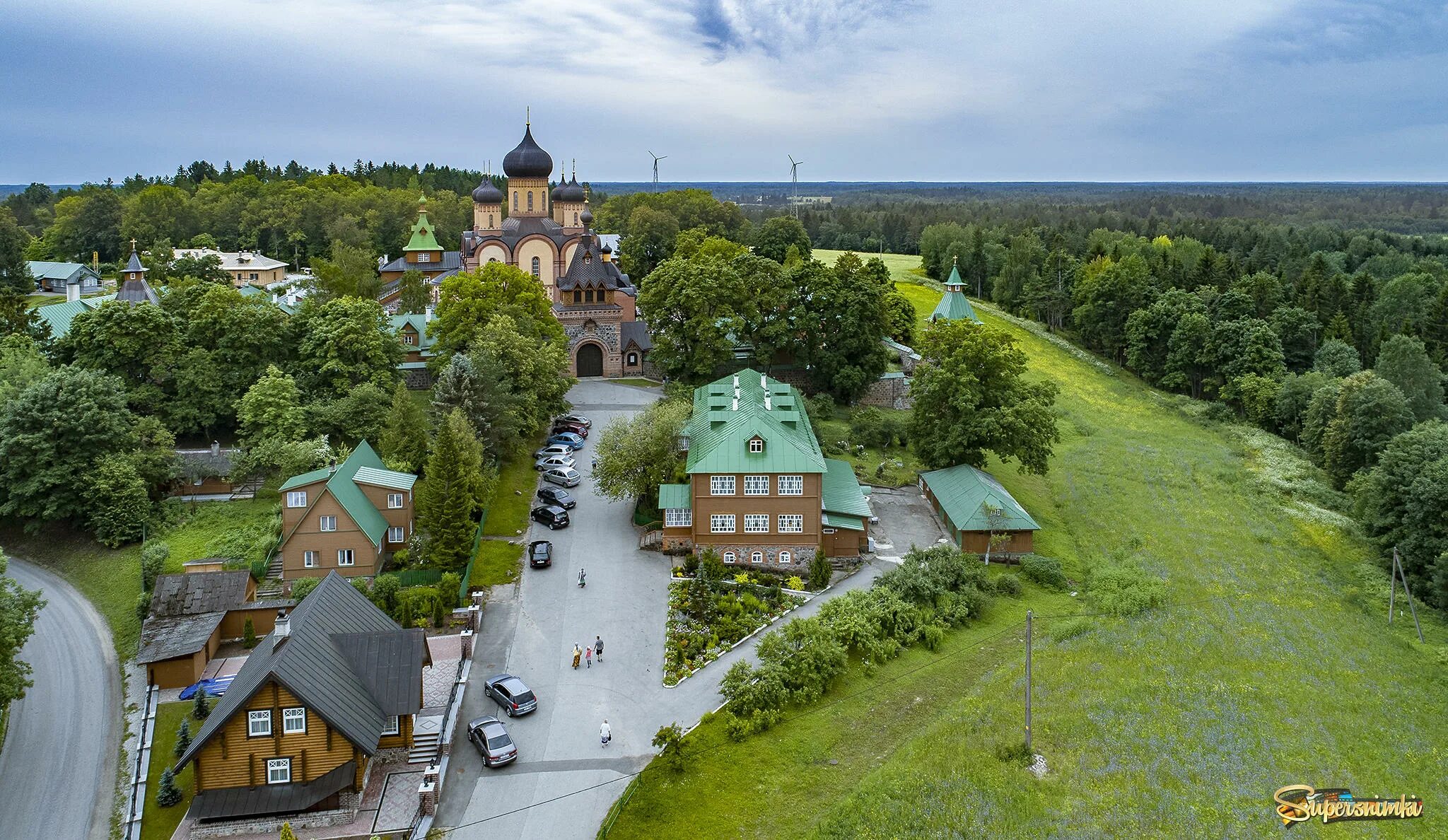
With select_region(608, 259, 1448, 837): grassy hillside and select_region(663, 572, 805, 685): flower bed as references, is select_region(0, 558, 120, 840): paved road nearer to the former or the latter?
select_region(608, 259, 1448, 837): grassy hillside

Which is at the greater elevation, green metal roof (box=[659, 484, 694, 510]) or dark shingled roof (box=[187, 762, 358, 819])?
green metal roof (box=[659, 484, 694, 510])

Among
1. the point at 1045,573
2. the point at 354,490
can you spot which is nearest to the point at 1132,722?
the point at 1045,573

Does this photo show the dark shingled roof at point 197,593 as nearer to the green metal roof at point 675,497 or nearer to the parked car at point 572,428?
the green metal roof at point 675,497

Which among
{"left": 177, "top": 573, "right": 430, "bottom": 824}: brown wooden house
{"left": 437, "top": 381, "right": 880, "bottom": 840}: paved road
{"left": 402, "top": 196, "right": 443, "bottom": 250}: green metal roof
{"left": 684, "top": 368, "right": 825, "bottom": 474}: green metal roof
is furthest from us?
{"left": 402, "top": 196, "right": 443, "bottom": 250}: green metal roof

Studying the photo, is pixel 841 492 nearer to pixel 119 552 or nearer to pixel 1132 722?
pixel 1132 722

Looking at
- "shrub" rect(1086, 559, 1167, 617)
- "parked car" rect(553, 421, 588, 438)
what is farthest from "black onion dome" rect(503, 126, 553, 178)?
"shrub" rect(1086, 559, 1167, 617)

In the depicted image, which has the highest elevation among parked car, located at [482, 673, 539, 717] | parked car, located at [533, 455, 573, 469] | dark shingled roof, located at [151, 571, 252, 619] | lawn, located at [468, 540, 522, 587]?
parked car, located at [533, 455, 573, 469]

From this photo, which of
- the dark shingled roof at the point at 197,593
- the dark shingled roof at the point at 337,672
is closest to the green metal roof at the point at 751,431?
the dark shingled roof at the point at 337,672

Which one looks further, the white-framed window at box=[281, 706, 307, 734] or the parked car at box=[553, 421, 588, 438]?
the parked car at box=[553, 421, 588, 438]
